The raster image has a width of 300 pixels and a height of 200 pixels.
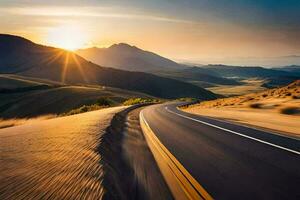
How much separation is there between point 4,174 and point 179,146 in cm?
665

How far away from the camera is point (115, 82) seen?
19700 cm

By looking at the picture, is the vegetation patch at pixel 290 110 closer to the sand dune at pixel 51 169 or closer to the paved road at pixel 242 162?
the paved road at pixel 242 162

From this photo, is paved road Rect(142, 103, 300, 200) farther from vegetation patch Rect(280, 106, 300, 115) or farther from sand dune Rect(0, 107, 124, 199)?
vegetation patch Rect(280, 106, 300, 115)

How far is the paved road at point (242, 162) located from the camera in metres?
6.55

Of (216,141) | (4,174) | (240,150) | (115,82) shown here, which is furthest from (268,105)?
(115,82)

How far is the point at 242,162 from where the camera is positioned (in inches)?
350

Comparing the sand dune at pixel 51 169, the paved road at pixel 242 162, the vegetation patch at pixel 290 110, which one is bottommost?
the sand dune at pixel 51 169

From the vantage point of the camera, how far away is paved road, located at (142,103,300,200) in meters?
6.55

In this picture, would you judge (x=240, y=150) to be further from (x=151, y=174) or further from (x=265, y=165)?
(x=151, y=174)

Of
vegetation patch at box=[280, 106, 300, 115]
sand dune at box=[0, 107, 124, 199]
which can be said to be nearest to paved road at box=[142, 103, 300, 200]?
sand dune at box=[0, 107, 124, 199]

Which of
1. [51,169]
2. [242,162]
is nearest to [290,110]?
[242,162]

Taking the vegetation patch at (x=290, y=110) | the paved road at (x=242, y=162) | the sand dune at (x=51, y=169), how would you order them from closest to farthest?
the sand dune at (x=51, y=169), the paved road at (x=242, y=162), the vegetation patch at (x=290, y=110)

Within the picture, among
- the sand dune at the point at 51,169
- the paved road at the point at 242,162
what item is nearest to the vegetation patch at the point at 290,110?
the paved road at the point at 242,162

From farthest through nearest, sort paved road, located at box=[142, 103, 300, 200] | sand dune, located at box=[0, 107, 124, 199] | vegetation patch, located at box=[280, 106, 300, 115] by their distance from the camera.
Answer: vegetation patch, located at box=[280, 106, 300, 115] < paved road, located at box=[142, 103, 300, 200] < sand dune, located at box=[0, 107, 124, 199]
